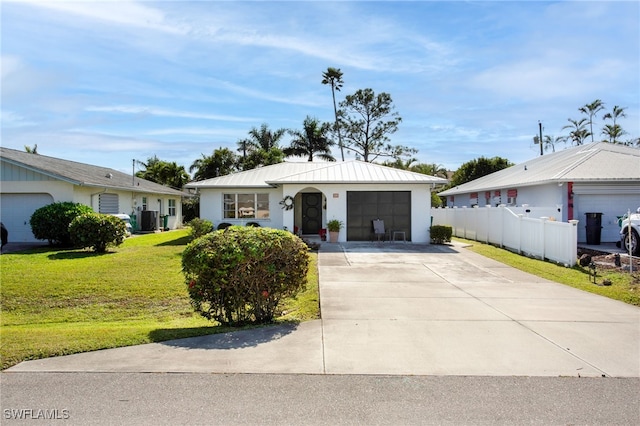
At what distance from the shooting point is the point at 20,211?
1906 centimetres

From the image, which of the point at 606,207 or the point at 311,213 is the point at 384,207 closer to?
the point at 311,213

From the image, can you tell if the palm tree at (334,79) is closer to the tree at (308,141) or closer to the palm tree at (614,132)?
the tree at (308,141)

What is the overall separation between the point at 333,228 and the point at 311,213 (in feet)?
11.9

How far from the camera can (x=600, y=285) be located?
9719 mm

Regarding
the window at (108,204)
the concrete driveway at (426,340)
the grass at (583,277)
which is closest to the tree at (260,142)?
the window at (108,204)

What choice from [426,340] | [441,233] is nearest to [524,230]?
[441,233]

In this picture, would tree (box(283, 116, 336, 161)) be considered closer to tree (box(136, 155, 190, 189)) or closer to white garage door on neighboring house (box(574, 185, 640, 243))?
tree (box(136, 155, 190, 189))

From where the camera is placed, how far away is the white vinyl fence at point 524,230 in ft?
40.6

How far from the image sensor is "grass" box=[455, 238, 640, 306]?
8781 mm

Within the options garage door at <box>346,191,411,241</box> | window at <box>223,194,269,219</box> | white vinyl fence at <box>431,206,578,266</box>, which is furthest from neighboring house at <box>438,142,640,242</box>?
window at <box>223,194,269,219</box>

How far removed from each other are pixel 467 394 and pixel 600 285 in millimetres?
7518

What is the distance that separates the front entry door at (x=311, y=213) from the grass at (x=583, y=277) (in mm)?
9357

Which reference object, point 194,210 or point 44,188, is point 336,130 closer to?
point 194,210

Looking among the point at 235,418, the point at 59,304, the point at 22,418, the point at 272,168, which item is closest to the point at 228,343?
the point at 235,418
